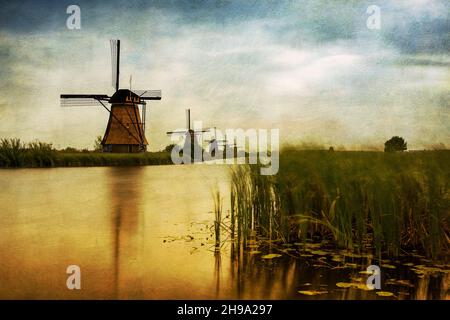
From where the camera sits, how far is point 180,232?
6570mm

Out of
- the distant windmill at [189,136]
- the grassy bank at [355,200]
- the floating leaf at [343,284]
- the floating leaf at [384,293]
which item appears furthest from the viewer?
the distant windmill at [189,136]

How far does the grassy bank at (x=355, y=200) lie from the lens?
4.52 metres

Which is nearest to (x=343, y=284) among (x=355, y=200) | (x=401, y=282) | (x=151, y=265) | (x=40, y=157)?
(x=401, y=282)

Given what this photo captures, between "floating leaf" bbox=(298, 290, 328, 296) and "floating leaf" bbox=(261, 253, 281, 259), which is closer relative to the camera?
"floating leaf" bbox=(298, 290, 328, 296)

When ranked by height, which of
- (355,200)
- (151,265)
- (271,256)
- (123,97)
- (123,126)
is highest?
(123,97)

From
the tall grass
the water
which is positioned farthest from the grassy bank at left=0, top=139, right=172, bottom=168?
the water

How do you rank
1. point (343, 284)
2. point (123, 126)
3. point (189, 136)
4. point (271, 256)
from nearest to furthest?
point (343, 284) → point (271, 256) → point (123, 126) → point (189, 136)

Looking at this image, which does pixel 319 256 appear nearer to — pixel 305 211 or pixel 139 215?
pixel 305 211

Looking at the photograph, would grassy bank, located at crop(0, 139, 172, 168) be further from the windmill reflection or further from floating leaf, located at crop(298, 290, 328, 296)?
floating leaf, located at crop(298, 290, 328, 296)

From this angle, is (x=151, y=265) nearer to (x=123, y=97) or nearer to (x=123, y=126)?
(x=123, y=126)

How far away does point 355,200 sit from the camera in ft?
15.7

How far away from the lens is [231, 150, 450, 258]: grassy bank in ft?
14.8

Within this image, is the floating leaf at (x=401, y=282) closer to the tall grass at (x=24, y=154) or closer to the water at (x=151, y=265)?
the water at (x=151, y=265)

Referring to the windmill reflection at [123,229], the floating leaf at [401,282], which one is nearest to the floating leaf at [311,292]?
the floating leaf at [401,282]
